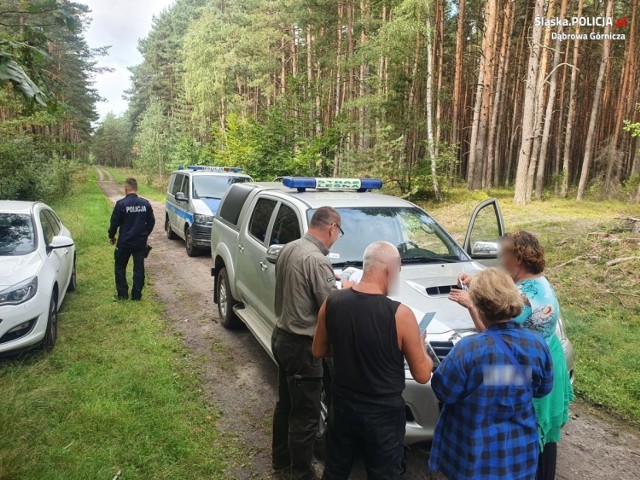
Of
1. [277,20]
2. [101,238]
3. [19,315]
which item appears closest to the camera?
[19,315]

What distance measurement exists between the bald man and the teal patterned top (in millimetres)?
935

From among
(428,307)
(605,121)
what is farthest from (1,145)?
(605,121)

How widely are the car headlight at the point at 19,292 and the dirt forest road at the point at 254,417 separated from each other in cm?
191

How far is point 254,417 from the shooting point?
13.7ft

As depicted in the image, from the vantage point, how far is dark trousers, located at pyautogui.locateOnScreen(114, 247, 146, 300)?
7168 millimetres

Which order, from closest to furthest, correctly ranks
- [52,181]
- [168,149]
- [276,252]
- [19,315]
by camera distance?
[276,252]
[19,315]
[52,181]
[168,149]

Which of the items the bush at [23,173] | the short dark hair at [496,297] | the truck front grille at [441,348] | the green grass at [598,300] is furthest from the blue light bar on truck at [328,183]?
the bush at [23,173]

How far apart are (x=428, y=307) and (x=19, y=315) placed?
4.16 m

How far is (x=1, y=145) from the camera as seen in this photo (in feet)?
52.3

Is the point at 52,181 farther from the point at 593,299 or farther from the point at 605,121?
the point at 605,121

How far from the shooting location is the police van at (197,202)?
1085 cm

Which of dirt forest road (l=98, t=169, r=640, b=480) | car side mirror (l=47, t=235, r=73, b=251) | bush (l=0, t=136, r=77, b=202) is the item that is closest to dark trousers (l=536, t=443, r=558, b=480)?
dirt forest road (l=98, t=169, r=640, b=480)

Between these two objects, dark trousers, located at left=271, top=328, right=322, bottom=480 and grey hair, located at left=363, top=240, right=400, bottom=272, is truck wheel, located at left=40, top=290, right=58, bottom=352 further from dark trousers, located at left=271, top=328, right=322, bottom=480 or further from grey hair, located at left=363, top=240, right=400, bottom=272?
grey hair, located at left=363, top=240, right=400, bottom=272

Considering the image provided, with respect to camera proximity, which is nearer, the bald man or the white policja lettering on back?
the bald man
